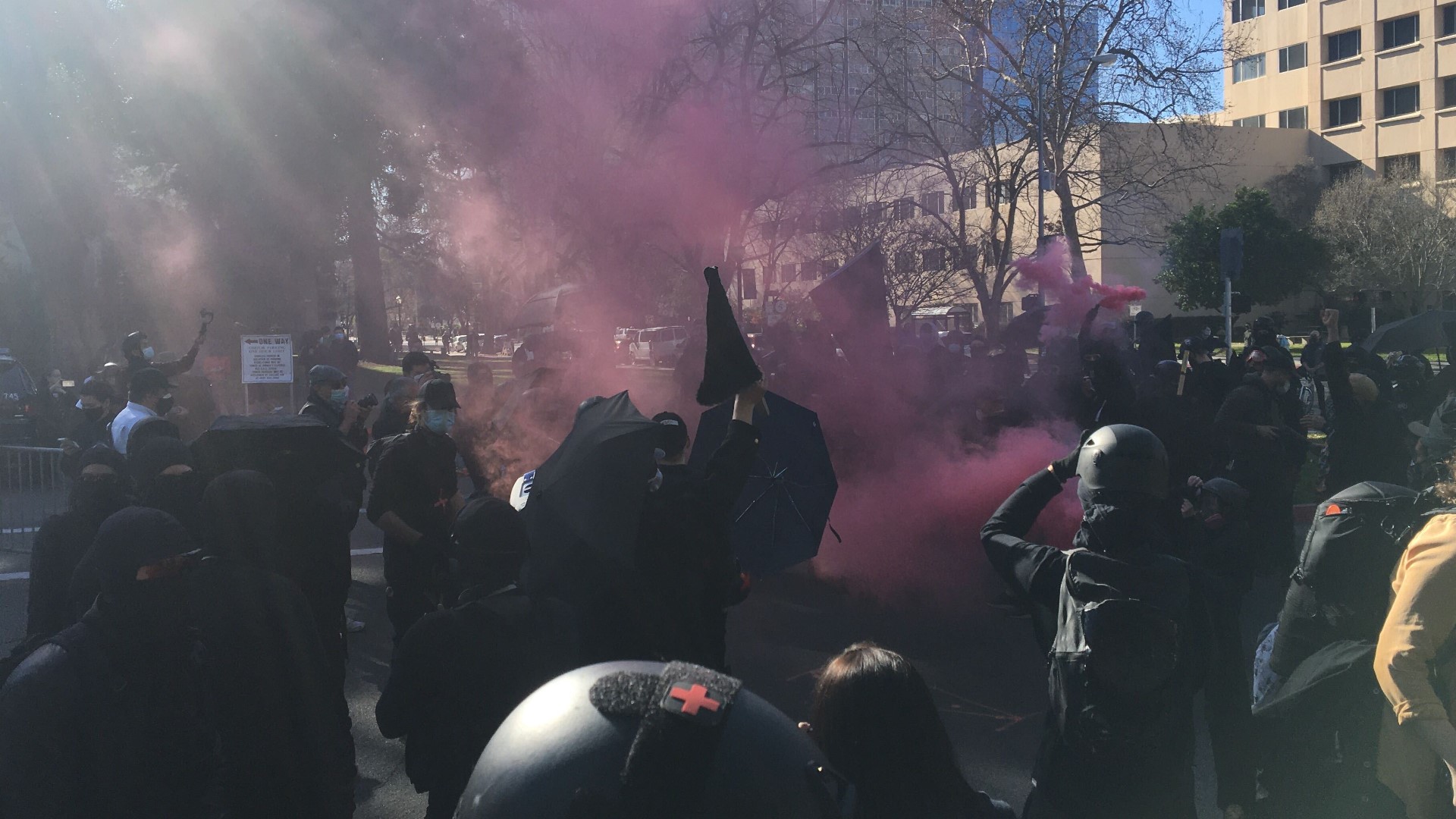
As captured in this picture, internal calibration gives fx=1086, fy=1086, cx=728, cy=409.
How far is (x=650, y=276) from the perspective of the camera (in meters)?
12.9

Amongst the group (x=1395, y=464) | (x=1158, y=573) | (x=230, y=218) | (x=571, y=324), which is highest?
(x=230, y=218)

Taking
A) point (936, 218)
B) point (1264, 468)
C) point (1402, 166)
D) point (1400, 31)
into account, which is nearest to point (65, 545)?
point (1264, 468)

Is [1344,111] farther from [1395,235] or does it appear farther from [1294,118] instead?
[1395,235]

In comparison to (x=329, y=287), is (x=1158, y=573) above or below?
below

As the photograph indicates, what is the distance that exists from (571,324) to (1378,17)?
161 feet

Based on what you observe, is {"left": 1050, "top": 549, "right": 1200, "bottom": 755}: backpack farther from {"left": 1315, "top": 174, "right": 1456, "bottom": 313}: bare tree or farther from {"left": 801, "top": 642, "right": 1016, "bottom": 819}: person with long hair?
{"left": 1315, "top": 174, "right": 1456, "bottom": 313}: bare tree

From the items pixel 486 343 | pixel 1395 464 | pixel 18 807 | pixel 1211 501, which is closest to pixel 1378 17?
pixel 486 343

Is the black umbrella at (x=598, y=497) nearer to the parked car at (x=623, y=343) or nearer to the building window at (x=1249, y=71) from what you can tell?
the parked car at (x=623, y=343)

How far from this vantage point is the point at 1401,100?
47.0 m

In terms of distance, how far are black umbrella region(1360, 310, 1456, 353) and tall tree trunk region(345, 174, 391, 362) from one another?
47.4ft

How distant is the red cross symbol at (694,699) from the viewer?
136cm

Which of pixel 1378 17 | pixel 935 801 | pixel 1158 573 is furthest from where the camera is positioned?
pixel 1378 17

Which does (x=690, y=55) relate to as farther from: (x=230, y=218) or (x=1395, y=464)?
(x=230, y=218)

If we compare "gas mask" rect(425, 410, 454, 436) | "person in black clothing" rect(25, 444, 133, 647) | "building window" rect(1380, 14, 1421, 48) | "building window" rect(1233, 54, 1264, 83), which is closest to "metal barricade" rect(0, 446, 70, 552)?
"gas mask" rect(425, 410, 454, 436)
